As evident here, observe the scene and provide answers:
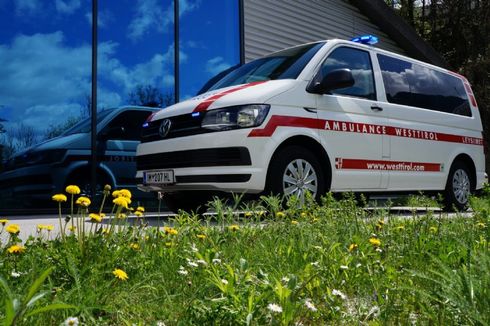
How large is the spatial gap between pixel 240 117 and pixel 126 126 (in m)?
3.53

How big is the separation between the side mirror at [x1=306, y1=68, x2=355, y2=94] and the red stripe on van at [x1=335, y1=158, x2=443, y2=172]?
714 mm

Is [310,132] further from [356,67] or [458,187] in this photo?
[458,187]

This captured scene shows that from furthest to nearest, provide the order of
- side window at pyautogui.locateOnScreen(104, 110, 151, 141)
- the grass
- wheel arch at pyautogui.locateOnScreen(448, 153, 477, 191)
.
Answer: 1. side window at pyautogui.locateOnScreen(104, 110, 151, 141)
2. wheel arch at pyautogui.locateOnScreen(448, 153, 477, 191)
3. the grass

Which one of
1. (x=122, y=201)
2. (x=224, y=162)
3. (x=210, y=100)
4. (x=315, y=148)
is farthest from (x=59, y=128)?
(x=122, y=201)

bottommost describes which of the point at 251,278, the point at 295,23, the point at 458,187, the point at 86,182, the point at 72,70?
the point at 251,278

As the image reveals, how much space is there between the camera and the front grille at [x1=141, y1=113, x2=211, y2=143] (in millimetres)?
4465

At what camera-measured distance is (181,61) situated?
8250 mm

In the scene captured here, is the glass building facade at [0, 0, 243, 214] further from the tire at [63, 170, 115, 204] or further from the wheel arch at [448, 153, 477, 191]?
the wheel arch at [448, 153, 477, 191]

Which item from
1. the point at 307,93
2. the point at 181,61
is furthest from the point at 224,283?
the point at 181,61

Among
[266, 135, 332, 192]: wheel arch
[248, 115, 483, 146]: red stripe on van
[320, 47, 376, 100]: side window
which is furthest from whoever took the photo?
[320, 47, 376, 100]: side window

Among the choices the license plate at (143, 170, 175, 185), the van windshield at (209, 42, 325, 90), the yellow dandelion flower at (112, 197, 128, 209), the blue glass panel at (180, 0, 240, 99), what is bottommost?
the yellow dandelion flower at (112, 197, 128, 209)

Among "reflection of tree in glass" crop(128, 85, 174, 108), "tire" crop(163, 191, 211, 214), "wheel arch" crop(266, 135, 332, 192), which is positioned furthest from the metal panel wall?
"wheel arch" crop(266, 135, 332, 192)

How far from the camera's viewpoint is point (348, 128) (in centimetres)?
506

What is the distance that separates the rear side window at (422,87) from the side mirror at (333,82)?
128 cm
